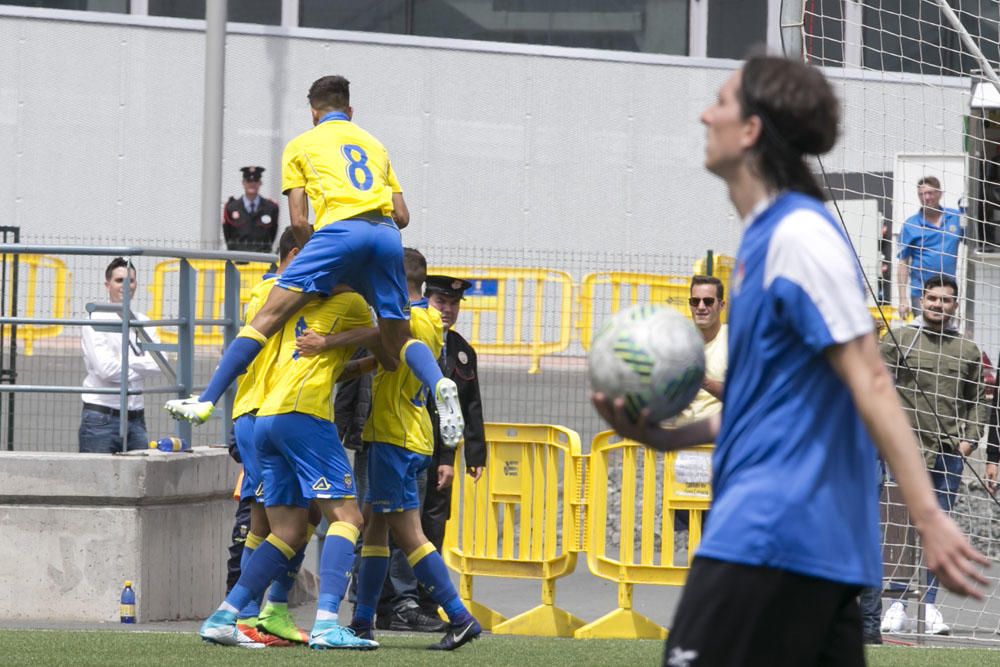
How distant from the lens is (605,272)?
56.3 ft

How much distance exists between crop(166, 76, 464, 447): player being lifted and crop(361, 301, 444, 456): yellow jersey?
0.69 feet

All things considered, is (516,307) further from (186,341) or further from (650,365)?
(650,365)

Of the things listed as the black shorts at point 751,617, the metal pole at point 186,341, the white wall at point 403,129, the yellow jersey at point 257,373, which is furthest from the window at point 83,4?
the black shorts at point 751,617

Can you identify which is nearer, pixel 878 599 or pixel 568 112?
pixel 878 599

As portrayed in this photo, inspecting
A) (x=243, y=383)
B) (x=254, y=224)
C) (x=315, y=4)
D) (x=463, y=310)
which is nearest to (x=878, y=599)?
(x=243, y=383)

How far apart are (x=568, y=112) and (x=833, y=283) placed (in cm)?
1882

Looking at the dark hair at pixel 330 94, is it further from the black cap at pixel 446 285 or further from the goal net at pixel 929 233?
the goal net at pixel 929 233

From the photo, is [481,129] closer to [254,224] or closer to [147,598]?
[254,224]

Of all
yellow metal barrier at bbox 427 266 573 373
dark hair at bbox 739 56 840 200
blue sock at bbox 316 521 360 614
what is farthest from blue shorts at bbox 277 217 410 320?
yellow metal barrier at bbox 427 266 573 373

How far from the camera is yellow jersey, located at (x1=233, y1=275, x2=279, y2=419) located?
25.4 feet

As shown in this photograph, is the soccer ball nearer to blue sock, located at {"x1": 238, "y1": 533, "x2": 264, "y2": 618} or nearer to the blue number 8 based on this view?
the blue number 8

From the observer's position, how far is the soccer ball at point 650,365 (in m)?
3.58

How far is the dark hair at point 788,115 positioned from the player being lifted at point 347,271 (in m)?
4.00

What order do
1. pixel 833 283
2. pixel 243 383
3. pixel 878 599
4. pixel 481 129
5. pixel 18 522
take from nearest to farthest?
pixel 833 283, pixel 243 383, pixel 878 599, pixel 18 522, pixel 481 129
